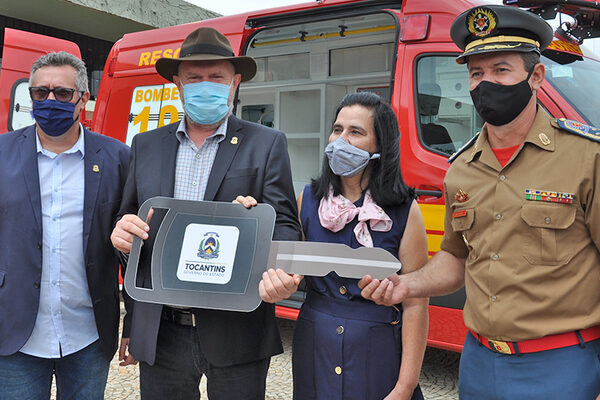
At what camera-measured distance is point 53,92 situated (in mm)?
2115

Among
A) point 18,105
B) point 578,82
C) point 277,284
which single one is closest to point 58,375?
point 277,284

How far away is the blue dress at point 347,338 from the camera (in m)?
1.82

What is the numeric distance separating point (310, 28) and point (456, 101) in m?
2.79

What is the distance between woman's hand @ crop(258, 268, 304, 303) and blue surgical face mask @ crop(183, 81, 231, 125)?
674 mm

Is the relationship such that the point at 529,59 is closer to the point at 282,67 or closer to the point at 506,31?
the point at 506,31

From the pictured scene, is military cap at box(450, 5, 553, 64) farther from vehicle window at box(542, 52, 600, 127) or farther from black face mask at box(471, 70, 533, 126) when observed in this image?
vehicle window at box(542, 52, 600, 127)

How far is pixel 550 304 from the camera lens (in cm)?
156

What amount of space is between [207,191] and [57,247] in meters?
0.64

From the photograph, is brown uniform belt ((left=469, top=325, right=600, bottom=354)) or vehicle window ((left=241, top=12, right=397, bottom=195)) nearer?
brown uniform belt ((left=469, top=325, right=600, bottom=354))

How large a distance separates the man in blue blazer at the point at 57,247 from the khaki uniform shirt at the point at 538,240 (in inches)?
54.7

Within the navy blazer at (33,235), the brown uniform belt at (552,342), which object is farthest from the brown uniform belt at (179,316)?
the brown uniform belt at (552,342)

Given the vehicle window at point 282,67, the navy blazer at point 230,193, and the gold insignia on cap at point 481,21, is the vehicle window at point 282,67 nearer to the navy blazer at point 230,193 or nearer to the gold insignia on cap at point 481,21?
the navy blazer at point 230,193

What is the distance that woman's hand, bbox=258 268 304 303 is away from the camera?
163 cm

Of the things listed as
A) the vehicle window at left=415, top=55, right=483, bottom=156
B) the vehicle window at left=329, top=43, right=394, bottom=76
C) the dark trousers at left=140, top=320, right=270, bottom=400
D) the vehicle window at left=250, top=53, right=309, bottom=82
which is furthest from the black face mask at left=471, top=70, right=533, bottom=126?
the vehicle window at left=250, top=53, right=309, bottom=82
